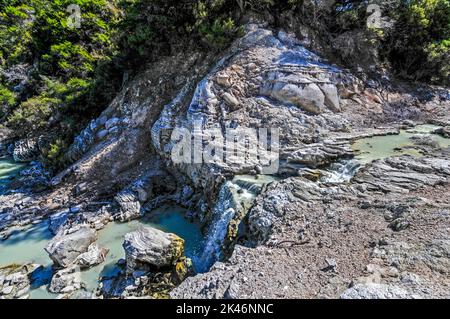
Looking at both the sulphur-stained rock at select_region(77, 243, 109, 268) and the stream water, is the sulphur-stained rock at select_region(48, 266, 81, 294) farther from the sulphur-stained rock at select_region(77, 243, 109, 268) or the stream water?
the sulphur-stained rock at select_region(77, 243, 109, 268)

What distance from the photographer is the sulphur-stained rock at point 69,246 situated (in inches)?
292

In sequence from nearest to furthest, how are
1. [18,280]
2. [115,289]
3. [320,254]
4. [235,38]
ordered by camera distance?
[320,254] → [115,289] → [18,280] → [235,38]

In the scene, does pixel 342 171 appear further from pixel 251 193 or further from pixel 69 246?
pixel 69 246

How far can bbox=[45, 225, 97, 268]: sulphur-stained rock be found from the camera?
741cm

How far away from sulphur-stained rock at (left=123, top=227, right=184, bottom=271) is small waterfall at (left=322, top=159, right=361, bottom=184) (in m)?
4.84

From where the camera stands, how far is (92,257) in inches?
297

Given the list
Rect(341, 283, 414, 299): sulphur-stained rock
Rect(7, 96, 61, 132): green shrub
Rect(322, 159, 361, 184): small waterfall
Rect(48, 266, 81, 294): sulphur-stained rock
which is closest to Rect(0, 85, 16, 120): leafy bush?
Rect(7, 96, 61, 132): green shrub

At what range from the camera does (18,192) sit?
11836 mm

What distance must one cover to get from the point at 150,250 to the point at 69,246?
2928 mm

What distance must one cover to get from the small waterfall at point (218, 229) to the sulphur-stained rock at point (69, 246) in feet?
12.6
